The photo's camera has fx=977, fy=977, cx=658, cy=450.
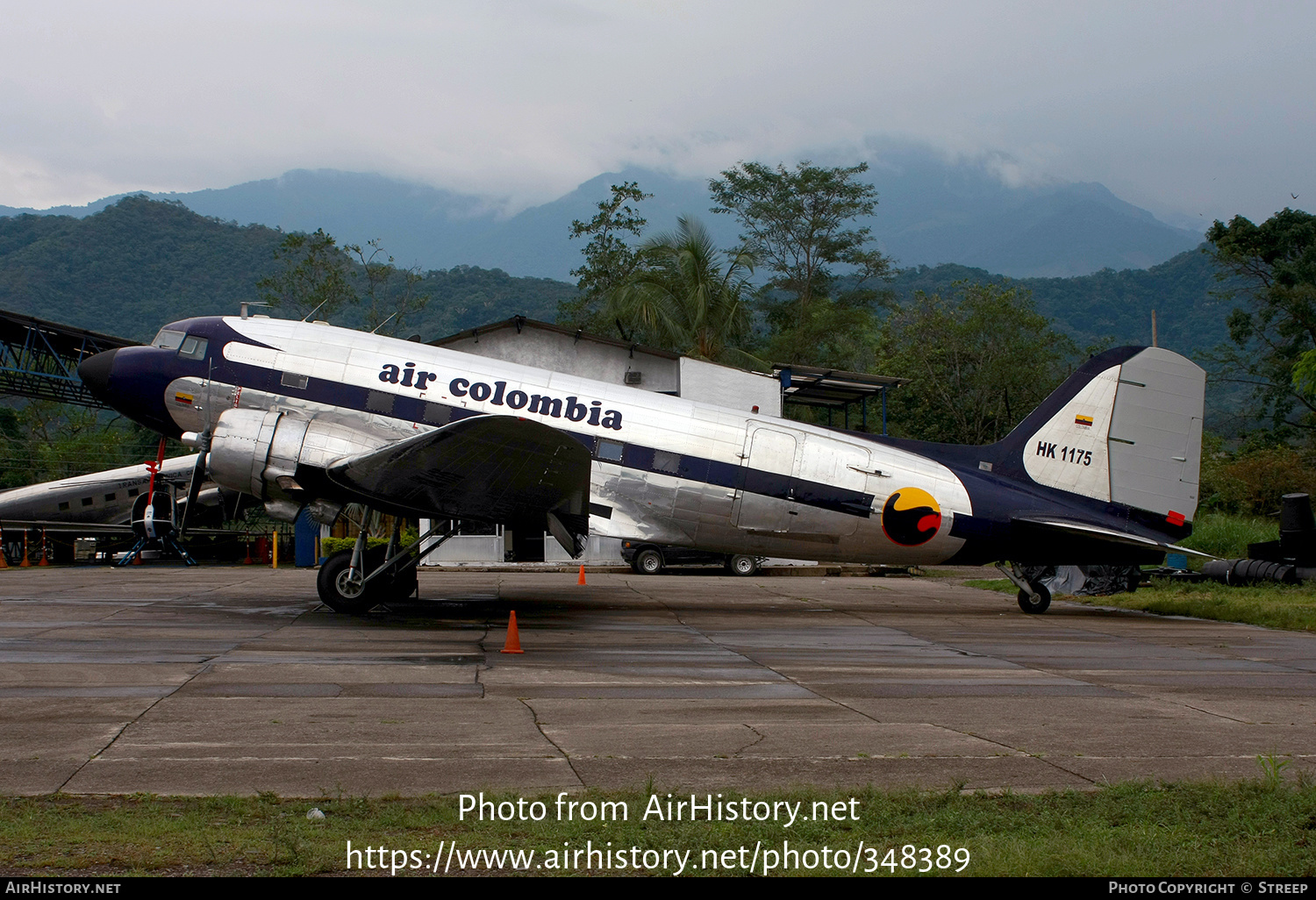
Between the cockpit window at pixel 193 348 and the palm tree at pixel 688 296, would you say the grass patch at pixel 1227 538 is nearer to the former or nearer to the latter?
the palm tree at pixel 688 296

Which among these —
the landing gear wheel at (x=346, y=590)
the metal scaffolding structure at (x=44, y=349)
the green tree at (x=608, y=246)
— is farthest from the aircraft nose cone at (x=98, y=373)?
the green tree at (x=608, y=246)

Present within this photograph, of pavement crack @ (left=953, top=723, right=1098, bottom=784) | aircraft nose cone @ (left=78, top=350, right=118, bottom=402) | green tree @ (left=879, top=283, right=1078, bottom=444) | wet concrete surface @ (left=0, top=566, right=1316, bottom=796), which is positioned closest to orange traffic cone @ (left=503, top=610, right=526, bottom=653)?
wet concrete surface @ (left=0, top=566, right=1316, bottom=796)

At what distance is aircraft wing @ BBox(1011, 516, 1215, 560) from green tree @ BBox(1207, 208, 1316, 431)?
108 ft

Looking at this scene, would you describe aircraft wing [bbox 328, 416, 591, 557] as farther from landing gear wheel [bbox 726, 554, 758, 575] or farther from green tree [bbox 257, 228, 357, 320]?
green tree [bbox 257, 228, 357, 320]

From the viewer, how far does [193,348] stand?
51.8 feet

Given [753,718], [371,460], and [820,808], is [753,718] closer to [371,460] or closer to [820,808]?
[820,808]

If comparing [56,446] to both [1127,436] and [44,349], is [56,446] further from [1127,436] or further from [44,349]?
[1127,436]

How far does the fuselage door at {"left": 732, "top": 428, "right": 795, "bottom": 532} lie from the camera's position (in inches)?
628

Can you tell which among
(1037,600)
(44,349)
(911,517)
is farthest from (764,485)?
(44,349)

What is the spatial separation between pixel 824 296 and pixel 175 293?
5611 cm

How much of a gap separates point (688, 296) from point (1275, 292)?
27790mm

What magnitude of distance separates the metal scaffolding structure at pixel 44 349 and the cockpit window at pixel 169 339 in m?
9.70

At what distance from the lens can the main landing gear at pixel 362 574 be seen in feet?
49.3

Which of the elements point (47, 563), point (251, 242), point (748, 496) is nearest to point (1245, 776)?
point (748, 496)
